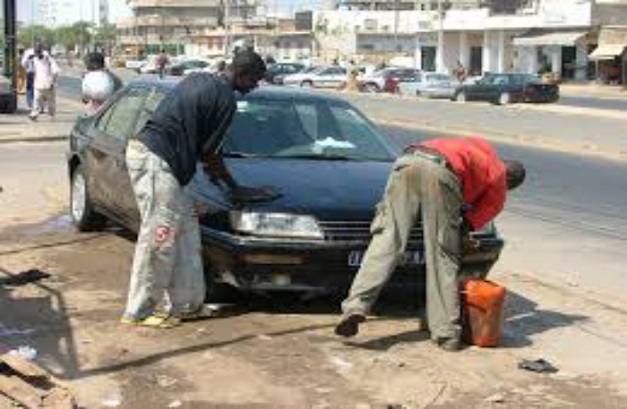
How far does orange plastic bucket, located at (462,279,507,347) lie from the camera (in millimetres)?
6781

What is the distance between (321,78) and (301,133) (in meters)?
54.0

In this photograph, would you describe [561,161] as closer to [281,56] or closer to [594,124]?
[594,124]

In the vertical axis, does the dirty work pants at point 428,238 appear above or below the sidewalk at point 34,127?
above

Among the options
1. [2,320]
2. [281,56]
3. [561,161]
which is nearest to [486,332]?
[2,320]

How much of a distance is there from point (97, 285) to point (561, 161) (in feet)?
45.1

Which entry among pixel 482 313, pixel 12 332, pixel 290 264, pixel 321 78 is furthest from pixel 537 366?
pixel 321 78

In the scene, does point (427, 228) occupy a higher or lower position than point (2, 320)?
higher

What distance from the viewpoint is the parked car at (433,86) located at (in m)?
51.1

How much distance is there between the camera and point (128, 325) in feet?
23.5

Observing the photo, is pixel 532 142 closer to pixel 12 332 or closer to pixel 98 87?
pixel 98 87

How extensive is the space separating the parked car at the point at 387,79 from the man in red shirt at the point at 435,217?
4877 cm

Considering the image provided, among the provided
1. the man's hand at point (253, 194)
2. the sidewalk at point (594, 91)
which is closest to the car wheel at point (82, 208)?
the man's hand at point (253, 194)

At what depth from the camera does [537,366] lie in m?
6.44

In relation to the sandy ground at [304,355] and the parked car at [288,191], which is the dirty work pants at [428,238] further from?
the parked car at [288,191]
